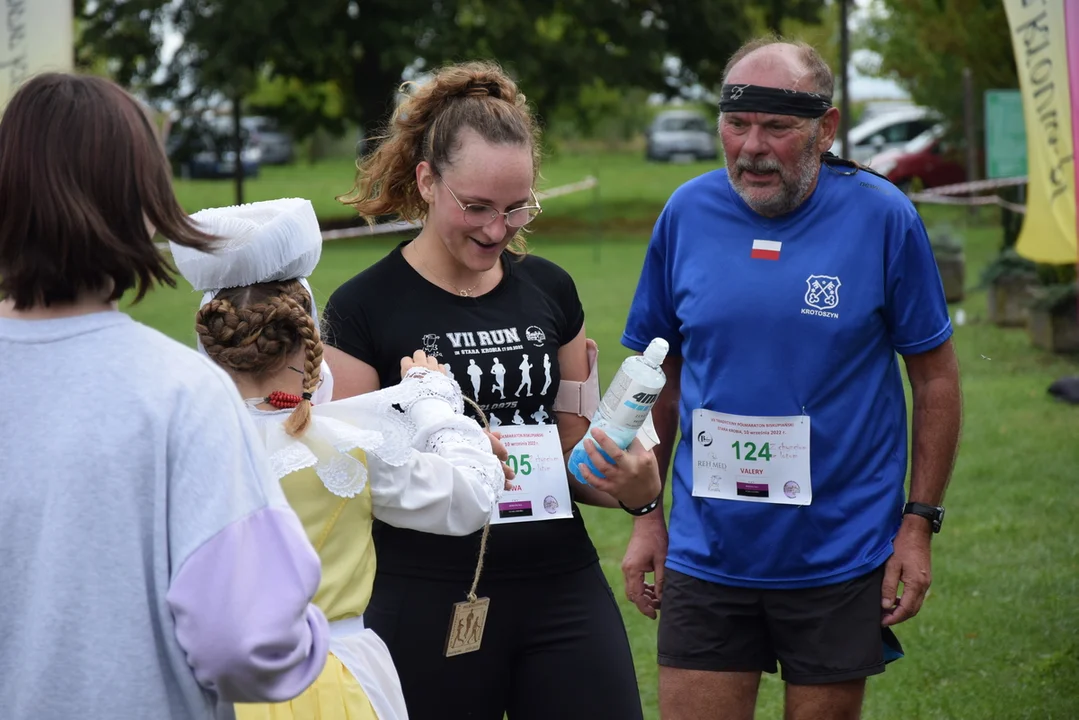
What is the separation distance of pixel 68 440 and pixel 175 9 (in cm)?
2869

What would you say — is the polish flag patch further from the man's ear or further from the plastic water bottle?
the plastic water bottle

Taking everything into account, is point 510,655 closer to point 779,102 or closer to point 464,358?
point 464,358

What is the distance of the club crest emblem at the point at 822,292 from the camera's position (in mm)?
3365

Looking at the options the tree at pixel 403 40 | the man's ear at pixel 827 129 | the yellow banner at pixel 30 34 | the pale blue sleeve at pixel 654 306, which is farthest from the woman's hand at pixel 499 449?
the tree at pixel 403 40

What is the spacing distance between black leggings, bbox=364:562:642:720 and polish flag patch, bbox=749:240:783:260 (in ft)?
2.97

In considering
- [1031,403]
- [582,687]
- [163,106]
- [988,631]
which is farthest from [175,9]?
[582,687]

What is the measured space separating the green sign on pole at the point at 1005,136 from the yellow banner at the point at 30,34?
886 centimetres

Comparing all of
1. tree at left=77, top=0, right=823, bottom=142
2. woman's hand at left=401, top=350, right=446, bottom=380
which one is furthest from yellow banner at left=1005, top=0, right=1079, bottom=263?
tree at left=77, top=0, right=823, bottom=142

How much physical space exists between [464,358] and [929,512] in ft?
3.84

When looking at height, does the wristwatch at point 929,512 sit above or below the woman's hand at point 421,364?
below

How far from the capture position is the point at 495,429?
10.6 feet

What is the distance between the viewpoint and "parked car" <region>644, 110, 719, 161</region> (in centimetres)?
3800

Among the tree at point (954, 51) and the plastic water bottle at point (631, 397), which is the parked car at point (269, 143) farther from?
the plastic water bottle at point (631, 397)

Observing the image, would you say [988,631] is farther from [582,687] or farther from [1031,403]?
[1031,403]
